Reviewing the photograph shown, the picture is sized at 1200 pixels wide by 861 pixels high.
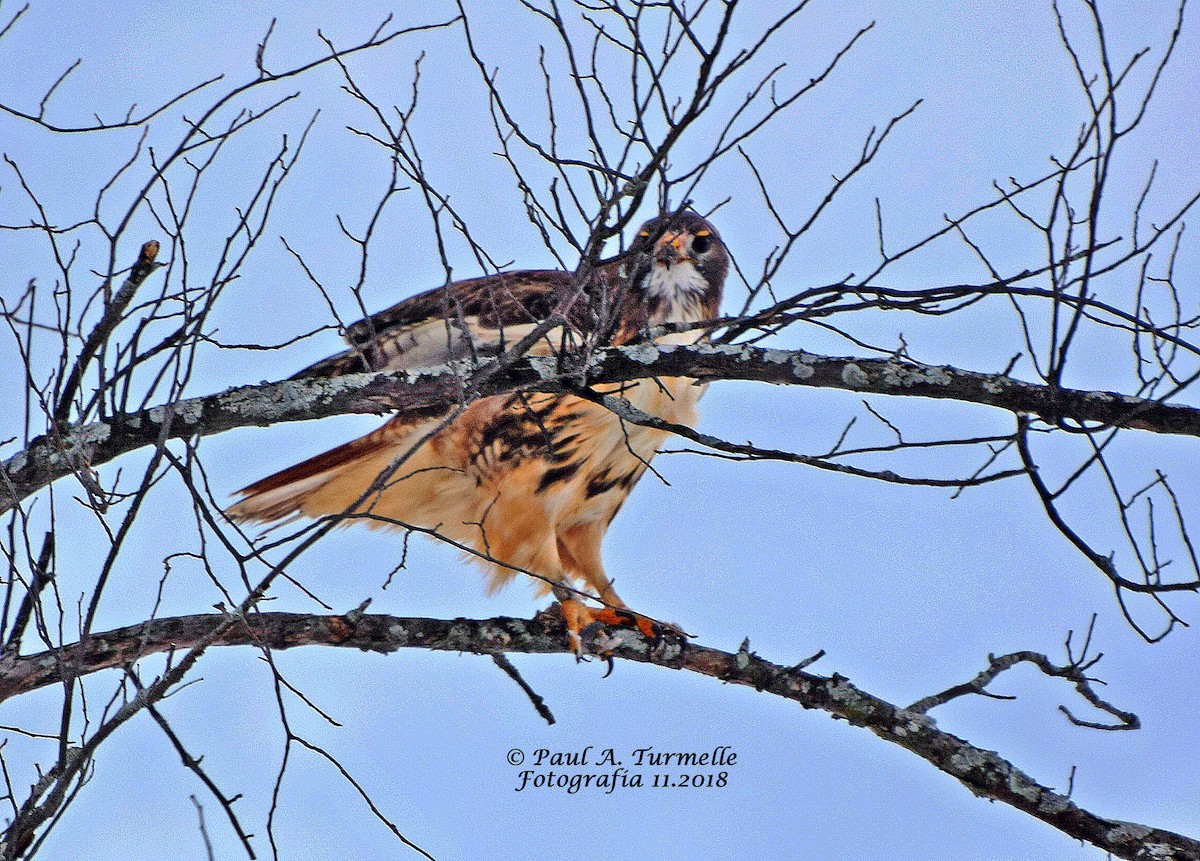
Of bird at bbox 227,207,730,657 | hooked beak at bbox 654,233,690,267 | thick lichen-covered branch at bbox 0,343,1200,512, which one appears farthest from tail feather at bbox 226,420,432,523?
thick lichen-covered branch at bbox 0,343,1200,512

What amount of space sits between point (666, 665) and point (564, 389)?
1.26 metres

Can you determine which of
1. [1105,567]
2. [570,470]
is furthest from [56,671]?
[1105,567]

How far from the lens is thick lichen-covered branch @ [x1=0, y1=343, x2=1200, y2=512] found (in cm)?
259

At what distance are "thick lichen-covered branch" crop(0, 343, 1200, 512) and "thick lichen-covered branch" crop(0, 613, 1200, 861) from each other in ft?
1.55

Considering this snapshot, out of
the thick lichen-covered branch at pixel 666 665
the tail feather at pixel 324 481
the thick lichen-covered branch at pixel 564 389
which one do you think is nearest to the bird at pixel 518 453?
the tail feather at pixel 324 481

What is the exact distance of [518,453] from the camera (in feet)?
13.2

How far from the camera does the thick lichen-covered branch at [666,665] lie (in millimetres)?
2932

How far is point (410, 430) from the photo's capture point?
4.00m

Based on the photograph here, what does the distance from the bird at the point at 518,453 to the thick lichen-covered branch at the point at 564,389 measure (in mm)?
1074

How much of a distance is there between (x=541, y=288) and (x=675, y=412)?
0.60m

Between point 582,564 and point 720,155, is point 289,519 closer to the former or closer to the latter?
point 582,564

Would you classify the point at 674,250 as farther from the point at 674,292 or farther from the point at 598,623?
the point at 598,623

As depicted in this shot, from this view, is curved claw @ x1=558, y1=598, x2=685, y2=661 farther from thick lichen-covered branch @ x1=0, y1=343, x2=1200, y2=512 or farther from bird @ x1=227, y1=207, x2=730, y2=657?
thick lichen-covered branch @ x1=0, y1=343, x2=1200, y2=512

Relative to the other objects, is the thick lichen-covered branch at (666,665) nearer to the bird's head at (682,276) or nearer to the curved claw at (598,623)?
the curved claw at (598,623)
